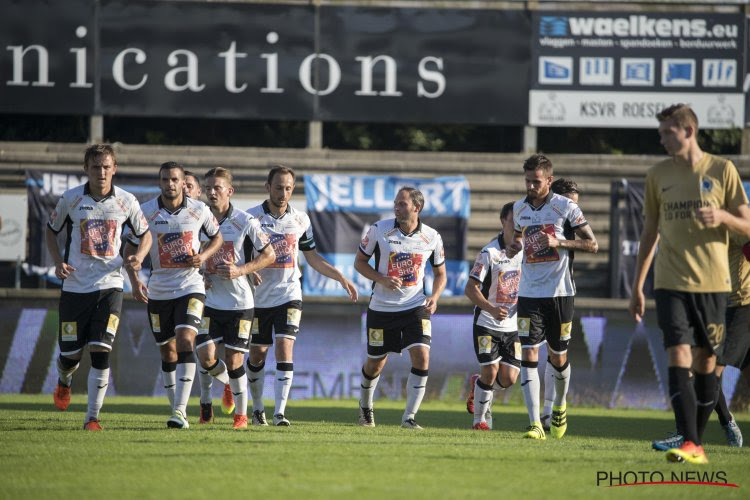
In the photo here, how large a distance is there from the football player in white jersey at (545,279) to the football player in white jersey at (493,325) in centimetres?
93

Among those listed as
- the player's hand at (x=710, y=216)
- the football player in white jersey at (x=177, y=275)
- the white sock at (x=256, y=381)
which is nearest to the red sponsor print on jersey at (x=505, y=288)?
the white sock at (x=256, y=381)

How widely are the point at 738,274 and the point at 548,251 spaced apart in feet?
6.36

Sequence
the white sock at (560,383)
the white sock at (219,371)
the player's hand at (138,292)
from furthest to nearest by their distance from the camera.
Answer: the white sock at (219,371), the white sock at (560,383), the player's hand at (138,292)

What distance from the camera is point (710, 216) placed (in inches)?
295

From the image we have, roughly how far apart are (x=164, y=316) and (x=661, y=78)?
12883 mm

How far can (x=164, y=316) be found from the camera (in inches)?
420

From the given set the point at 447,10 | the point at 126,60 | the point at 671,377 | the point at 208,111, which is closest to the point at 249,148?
the point at 208,111

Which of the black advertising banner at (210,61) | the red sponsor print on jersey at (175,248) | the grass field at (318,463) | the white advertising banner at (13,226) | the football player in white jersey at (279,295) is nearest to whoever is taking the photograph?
the grass field at (318,463)

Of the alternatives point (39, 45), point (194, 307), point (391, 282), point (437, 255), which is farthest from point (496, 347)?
point (39, 45)

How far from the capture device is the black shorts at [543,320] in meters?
10.8

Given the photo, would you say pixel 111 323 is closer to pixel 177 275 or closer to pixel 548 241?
pixel 177 275

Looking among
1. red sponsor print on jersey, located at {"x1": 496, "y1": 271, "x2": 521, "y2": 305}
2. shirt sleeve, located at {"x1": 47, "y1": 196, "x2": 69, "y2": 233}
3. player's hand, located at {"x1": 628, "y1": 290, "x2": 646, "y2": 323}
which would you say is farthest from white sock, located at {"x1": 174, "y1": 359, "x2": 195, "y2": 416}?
player's hand, located at {"x1": 628, "y1": 290, "x2": 646, "y2": 323}

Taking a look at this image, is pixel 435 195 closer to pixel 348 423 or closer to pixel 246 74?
pixel 246 74

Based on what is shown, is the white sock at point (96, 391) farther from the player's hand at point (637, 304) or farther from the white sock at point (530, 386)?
the player's hand at point (637, 304)
